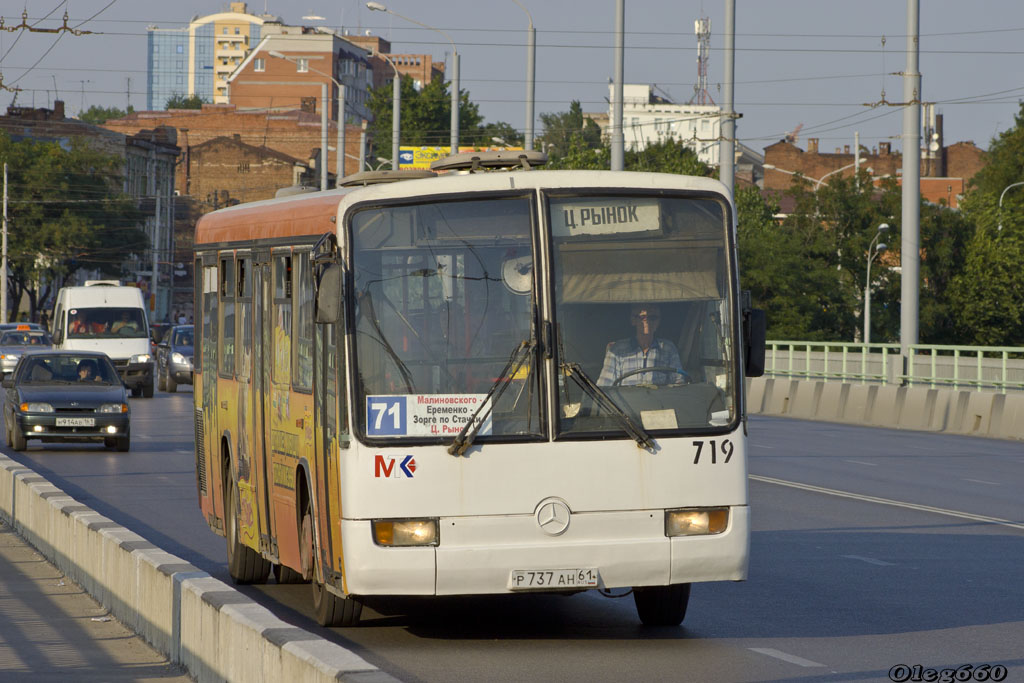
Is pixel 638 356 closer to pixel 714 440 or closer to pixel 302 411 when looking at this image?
pixel 714 440

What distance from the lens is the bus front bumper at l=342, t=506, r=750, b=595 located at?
898 cm

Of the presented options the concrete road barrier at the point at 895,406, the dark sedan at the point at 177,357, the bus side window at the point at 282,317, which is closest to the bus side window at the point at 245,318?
the bus side window at the point at 282,317

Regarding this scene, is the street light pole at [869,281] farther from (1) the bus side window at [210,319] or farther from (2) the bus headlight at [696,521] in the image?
(2) the bus headlight at [696,521]

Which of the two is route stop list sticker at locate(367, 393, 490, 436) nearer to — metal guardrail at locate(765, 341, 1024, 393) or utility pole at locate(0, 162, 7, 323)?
metal guardrail at locate(765, 341, 1024, 393)

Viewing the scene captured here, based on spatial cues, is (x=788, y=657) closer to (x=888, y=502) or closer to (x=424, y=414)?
(x=424, y=414)

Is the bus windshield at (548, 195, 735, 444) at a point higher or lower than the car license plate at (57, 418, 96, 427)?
higher

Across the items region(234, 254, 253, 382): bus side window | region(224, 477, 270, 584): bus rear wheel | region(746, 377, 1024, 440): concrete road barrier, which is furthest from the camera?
region(746, 377, 1024, 440): concrete road barrier

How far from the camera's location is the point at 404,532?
29.6 feet

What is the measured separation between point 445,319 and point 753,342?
5.46 feet

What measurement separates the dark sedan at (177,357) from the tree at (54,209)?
47.2 meters

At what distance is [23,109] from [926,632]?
11128cm

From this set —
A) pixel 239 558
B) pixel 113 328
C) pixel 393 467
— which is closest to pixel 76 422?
pixel 239 558

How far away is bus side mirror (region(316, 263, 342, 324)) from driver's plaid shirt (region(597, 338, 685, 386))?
1.40 metres

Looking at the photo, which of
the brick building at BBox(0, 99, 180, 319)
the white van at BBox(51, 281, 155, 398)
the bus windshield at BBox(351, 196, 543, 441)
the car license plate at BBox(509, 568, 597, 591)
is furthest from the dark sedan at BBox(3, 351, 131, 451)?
the brick building at BBox(0, 99, 180, 319)
